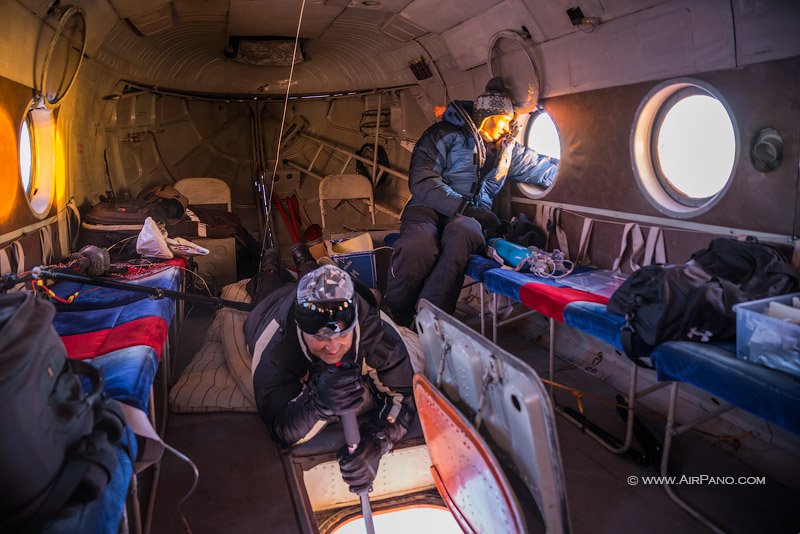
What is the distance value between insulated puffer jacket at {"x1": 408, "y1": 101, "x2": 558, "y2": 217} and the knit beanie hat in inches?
6.9

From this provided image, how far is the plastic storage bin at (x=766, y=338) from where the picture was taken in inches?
79.4

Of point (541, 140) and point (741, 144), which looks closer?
point (741, 144)

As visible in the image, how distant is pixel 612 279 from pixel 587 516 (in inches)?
69.0

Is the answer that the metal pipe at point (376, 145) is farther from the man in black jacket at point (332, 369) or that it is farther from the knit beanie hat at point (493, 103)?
the man in black jacket at point (332, 369)

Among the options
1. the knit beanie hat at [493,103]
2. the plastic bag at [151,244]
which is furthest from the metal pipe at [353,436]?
the knit beanie hat at [493,103]

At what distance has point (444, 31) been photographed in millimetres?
5457

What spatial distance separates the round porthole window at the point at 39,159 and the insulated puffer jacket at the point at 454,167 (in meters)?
2.91

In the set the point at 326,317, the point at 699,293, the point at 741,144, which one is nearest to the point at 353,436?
the point at 326,317

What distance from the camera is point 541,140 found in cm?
541

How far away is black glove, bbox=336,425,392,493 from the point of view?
271cm

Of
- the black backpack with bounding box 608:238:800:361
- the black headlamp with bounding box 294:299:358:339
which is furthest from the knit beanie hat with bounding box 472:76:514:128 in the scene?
the black headlamp with bounding box 294:299:358:339

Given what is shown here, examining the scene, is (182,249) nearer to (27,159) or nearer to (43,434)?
(27,159)

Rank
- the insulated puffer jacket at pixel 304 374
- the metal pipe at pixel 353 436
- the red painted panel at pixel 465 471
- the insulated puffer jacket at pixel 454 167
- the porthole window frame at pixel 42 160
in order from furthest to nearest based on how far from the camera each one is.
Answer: the insulated puffer jacket at pixel 454 167 < the porthole window frame at pixel 42 160 < the insulated puffer jacket at pixel 304 374 < the metal pipe at pixel 353 436 < the red painted panel at pixel 465 471

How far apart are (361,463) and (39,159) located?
3.43 m
